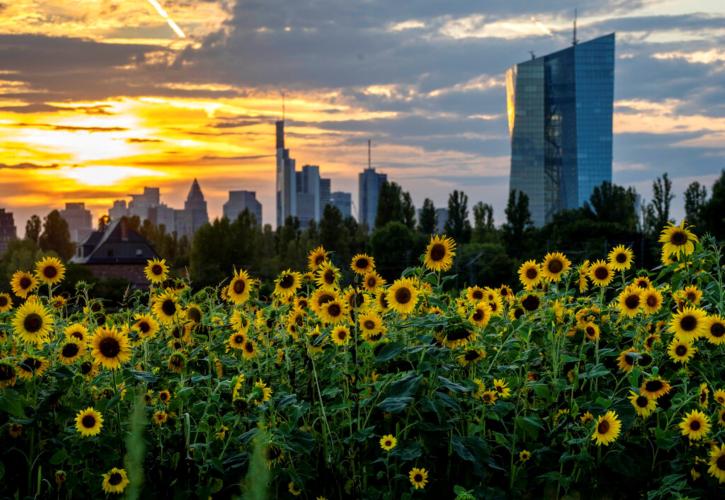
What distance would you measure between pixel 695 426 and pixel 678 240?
4.32ft

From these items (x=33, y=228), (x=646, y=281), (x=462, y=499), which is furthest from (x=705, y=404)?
(x=33, y=228)

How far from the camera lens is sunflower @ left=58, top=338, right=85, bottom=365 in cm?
397

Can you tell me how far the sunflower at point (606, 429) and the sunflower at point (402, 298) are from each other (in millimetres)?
927

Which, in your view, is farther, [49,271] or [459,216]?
[459,216]

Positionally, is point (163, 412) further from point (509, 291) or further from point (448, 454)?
point (509, 291)

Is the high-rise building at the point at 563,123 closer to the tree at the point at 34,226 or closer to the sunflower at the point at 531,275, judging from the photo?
the tree at the point at 34,226

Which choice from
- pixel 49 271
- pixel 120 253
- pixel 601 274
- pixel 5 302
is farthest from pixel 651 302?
pixel 120 253

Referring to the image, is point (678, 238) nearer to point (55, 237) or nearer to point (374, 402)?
point (374, 402)

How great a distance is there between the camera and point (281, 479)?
146 inches

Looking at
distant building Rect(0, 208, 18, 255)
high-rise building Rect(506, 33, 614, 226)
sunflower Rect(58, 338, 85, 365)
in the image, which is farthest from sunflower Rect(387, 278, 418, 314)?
high-rise building Rect(506, 33, 614, 226)

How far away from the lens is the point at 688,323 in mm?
4277

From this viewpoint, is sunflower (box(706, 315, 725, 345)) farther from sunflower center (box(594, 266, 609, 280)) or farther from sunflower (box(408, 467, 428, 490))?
sunflower (box(408, 467, 428, 490))

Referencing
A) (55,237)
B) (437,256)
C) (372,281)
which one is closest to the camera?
(372,281)

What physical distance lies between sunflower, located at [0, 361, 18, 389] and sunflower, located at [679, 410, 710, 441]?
277cm
